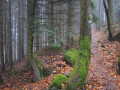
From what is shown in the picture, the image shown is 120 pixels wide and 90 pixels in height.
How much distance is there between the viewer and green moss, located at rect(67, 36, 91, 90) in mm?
3416

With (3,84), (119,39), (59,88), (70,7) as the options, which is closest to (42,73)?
(59,88)

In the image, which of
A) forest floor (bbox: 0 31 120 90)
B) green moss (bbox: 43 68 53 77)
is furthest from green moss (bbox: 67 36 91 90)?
green moss (bbox: 43 68 53 77)

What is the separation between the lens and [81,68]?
3506 mm

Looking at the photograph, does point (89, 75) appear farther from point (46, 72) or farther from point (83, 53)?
point (46, 72)

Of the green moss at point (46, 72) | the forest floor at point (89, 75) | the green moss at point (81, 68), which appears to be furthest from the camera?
the green moss at point (46, 72)

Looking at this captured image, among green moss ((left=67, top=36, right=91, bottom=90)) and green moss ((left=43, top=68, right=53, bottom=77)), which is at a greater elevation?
green moss ((left=67, top=36, right=91, bottom=90))

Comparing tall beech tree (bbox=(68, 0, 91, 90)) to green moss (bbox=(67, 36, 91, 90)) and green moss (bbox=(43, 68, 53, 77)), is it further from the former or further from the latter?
green moss (bbox=(43, 68, 53, 77))

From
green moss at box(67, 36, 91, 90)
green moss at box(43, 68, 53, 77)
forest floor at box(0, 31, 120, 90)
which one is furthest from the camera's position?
green moss at box(43, 68, 53, 77)

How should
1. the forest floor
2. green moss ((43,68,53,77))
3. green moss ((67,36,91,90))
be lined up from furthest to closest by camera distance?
green moss ((43,68,53,77)) < the forest floor < green moss ((67,36,91,90))

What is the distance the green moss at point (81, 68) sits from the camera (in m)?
3.42

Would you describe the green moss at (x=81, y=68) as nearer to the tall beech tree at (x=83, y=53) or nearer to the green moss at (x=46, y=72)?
the tall beech tree at (x=83, y=53)

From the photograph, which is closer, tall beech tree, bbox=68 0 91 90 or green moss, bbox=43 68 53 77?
tall beech tree, bbox=68 0 91 90

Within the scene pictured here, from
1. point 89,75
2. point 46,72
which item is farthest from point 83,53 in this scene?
point 46,72

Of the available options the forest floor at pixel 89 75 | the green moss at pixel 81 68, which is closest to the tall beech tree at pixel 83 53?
the green moss at pixel 81 68
